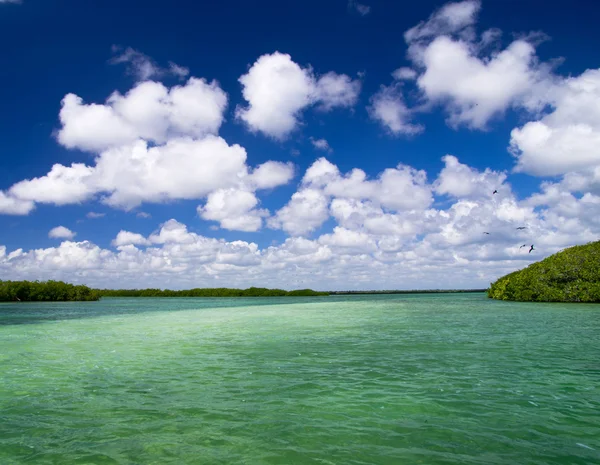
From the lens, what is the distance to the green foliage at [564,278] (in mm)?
58469

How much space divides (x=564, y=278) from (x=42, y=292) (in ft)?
414

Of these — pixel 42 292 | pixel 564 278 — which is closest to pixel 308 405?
pixel 564 278

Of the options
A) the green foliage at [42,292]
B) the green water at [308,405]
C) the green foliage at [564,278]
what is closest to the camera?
the green water at [308,405]

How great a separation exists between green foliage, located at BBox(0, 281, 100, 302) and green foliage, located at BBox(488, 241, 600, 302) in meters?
114

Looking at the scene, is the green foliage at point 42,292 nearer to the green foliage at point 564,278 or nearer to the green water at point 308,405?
the green foliage at point 564,278

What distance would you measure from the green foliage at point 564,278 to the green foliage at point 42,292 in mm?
114014

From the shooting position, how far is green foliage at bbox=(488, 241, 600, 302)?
58.5m

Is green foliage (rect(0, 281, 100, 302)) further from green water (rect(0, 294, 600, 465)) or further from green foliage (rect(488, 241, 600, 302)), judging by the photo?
green water (rect(0, 294, 600, 465))

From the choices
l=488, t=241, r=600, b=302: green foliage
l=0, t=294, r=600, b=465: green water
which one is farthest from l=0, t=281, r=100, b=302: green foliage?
l=0, t=294, r=600, b=465: green water

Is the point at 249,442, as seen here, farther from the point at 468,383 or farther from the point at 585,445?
the point at 468,383

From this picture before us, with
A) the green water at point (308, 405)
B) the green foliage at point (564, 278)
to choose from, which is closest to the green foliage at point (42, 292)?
the green foliage at point (564, 278)

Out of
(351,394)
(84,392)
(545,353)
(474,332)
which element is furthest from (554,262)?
(84,392)

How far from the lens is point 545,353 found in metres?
17.3

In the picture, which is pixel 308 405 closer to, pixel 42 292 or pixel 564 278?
pixel 564 278
